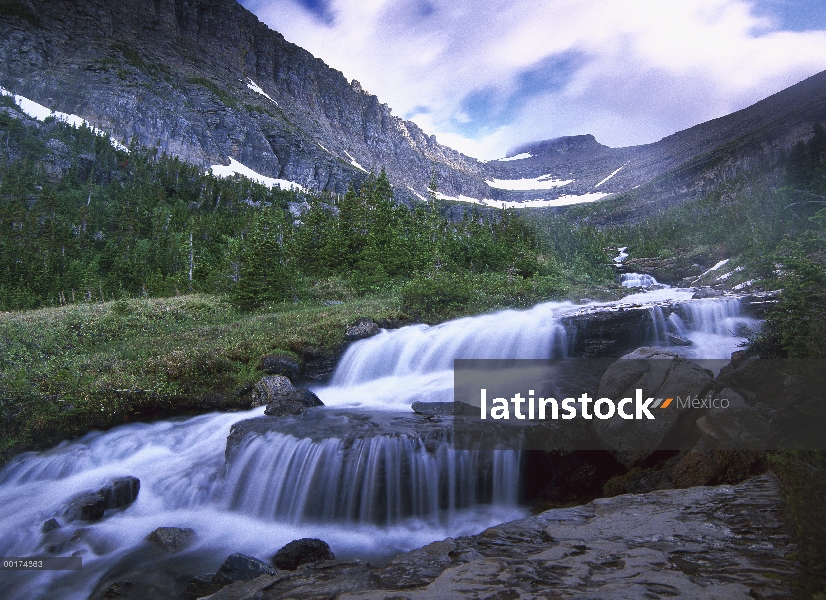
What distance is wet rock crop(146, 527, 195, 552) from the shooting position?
30.5 feet

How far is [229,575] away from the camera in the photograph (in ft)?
24.8

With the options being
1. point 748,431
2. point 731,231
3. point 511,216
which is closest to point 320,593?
point 748,431

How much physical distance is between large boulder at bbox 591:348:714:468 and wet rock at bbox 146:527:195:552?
9661 millimetres

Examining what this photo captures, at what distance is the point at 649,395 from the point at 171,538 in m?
11.2

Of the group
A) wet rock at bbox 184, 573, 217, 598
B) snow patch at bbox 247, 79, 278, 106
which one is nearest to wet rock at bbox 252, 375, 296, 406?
wet rock at bbox 184, 573, 217, 598

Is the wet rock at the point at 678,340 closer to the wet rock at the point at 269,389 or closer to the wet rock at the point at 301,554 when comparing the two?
the wet rock at the point at 269,389

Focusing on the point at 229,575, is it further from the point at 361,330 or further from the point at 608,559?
the point at 361,330

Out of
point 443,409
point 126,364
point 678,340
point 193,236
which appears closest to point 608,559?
point 443,409

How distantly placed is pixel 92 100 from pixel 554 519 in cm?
15724

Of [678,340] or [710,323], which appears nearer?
[678,340]

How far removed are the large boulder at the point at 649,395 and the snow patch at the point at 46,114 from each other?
134 m

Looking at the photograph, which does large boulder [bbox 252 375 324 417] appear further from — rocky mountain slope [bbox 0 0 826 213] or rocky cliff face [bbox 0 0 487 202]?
rocky cliff face [bbox 0 0 487 202]

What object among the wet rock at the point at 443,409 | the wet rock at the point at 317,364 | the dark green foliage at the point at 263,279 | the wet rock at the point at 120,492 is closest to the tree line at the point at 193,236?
the dark green foliage at the point at 263,279

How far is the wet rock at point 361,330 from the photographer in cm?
2011
